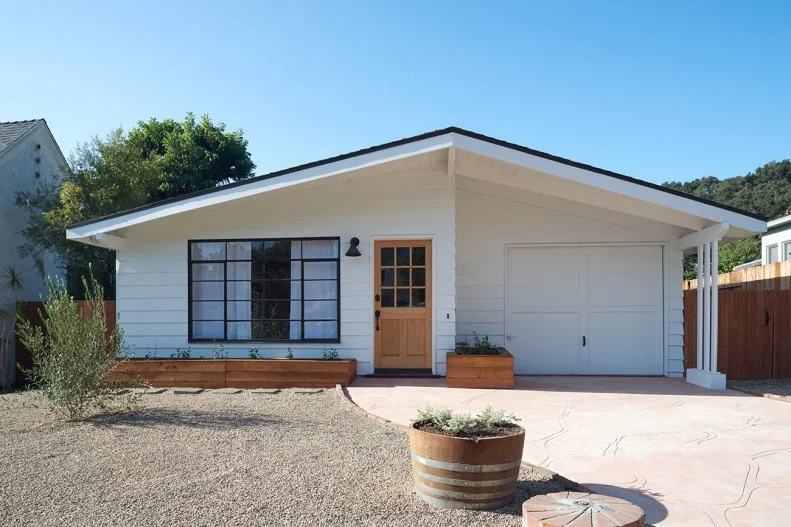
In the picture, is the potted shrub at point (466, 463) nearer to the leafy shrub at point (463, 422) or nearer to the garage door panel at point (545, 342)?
the leafy shrub at point (463, 422)

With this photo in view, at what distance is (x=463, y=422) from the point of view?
137 inches

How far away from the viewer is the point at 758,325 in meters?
9.01

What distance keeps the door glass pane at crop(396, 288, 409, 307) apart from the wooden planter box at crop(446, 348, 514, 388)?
3.94 ft

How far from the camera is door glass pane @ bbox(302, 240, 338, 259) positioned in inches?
337

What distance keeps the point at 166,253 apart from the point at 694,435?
728 cm

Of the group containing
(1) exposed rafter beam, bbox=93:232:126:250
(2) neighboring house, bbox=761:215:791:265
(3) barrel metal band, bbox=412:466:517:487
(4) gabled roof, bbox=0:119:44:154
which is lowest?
(3) barrel metal band, bbox=412:466:517:487

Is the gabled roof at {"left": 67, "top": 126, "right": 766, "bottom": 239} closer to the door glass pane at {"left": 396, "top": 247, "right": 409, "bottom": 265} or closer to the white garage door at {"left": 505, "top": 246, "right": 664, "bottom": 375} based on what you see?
the door glass pane at {"left": 396, "top": 247, "right": 409, "bottom": 265}

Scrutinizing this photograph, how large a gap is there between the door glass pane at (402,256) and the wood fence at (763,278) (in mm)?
4960

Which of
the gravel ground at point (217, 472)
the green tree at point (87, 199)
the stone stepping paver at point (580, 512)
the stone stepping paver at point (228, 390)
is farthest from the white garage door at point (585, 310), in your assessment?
the green tree at point (87, 199)

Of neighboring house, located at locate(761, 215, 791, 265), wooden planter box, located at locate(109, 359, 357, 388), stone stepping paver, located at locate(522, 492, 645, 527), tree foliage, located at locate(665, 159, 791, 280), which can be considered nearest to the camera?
stone stepping paver, located at locate(522, 492, 645, 527)

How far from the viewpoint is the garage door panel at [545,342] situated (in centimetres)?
909

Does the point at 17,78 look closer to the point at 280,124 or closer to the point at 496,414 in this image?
the point at 280,124

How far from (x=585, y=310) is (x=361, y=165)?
13.8 ft

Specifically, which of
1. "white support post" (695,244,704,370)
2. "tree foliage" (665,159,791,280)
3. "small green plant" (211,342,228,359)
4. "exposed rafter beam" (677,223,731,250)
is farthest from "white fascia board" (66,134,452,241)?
"tree foliage" (665,159,791,280)
